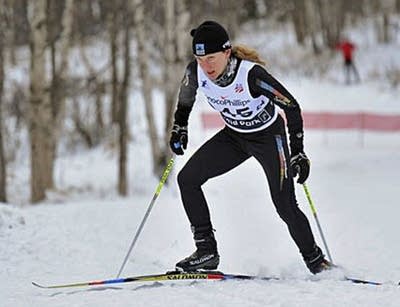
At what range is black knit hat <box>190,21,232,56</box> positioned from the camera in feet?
14.7

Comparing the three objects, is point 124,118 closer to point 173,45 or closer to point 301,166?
point 173,45

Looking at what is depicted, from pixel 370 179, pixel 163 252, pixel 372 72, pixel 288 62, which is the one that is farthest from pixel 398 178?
pixel 288 62

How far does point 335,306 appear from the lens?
3869 mm

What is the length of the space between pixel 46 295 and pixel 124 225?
3.05 meters

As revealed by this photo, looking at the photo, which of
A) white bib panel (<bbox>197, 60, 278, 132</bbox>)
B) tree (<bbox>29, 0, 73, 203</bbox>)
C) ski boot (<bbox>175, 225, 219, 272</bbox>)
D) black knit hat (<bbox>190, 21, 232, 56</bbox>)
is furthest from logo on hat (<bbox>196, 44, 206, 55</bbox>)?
tree (<bbox>29, 0, 73, 203</bbox>)

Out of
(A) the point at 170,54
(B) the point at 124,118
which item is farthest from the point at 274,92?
(B) the point at 124,118

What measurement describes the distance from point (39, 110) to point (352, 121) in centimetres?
955

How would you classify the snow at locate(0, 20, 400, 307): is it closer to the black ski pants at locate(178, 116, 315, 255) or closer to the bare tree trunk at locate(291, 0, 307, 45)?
the black ski pants at locate(178, 116, 315, 255)

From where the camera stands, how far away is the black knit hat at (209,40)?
4.48 m

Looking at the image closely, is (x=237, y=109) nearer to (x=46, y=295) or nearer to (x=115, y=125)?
(x=46, y=295)

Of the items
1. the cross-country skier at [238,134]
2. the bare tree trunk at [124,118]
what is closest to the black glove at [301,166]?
the cross-country skier at [238,134]

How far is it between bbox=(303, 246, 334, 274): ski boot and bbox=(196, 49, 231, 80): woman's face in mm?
1324

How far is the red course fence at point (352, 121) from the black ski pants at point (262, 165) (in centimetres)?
1396

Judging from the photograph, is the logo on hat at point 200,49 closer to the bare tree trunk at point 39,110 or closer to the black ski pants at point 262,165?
the black ski pants at point 262,165
